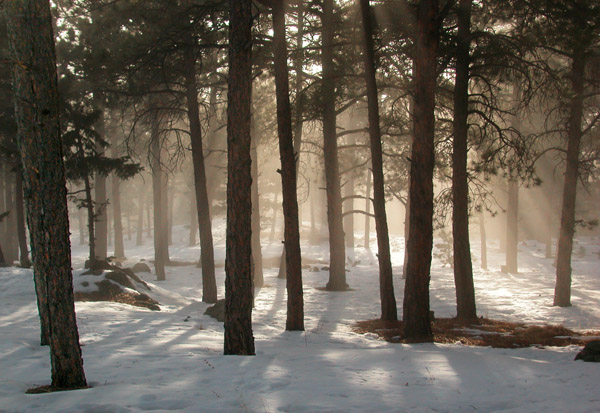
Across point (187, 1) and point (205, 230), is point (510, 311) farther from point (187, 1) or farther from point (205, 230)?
point (187, 1)

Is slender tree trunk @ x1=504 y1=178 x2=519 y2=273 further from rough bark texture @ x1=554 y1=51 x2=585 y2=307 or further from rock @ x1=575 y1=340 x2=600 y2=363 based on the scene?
rock @ x1=575 y1=340 x2=600 y2=363

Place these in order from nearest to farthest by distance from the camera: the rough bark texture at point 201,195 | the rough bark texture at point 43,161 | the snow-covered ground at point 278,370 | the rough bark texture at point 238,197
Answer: the snow-covered ground at point 278,370
the rough bark texture at point 43,161
the rough bark texture at point 238,197
the rough bark texture at point 201,195

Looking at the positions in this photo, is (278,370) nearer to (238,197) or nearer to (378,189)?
(238,197)

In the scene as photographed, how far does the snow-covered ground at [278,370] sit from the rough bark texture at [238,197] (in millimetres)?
560

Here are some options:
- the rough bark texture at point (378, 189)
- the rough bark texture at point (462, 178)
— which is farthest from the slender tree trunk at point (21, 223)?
the rough bark texture at point (462, 178)

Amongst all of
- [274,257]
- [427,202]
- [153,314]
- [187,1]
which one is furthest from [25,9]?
[274,257]

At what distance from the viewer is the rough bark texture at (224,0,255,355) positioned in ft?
24.3

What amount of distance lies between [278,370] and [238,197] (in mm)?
2583

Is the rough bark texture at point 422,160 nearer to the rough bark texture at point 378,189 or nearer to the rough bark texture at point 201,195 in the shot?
the rough bark texture at point 378,189

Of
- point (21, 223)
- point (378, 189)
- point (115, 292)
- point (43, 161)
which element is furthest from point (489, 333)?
point (21, 223)

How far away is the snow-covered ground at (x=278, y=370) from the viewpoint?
16.3ft

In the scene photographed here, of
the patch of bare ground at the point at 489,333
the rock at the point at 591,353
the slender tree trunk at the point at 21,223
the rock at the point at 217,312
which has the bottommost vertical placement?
the patch of bare ground at the point at 489,333

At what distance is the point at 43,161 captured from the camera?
5.25 meters

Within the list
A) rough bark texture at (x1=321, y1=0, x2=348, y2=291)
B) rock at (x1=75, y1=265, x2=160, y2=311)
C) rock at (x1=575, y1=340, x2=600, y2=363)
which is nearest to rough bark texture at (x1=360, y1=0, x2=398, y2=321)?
rock at (x1=575, y1=340, x2=600, y2=363)
